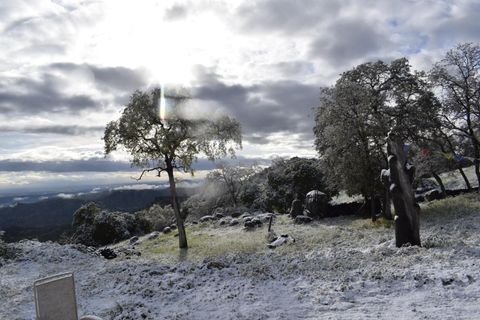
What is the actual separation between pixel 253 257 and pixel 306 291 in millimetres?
6429

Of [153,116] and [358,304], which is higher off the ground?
[153,116]

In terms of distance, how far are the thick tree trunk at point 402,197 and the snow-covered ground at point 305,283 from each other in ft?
2.47

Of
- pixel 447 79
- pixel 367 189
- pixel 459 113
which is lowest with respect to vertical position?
pixel 367 189

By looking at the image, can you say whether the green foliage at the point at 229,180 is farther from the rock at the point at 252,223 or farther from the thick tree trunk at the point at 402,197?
the thick tree trunk at the point at 402,197

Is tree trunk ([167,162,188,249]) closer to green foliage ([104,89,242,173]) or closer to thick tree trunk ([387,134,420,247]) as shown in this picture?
green foliage ([104,89,242,173])

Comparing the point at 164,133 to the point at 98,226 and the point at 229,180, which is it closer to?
the point at 98,226

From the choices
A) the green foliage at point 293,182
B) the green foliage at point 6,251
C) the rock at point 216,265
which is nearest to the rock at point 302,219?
the green foliage at point 293,182

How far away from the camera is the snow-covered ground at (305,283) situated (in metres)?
10.6

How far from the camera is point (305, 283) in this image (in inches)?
A: 527

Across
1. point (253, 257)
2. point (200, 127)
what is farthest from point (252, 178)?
point (253, 257)

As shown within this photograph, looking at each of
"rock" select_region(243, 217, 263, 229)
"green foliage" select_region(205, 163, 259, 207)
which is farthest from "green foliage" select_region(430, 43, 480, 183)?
"green foliage" select_region(205, 163, 259, 207)

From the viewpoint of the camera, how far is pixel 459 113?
93.9 ft

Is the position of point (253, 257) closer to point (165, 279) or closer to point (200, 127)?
point (165, 279)

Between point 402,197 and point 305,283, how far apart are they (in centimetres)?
699
